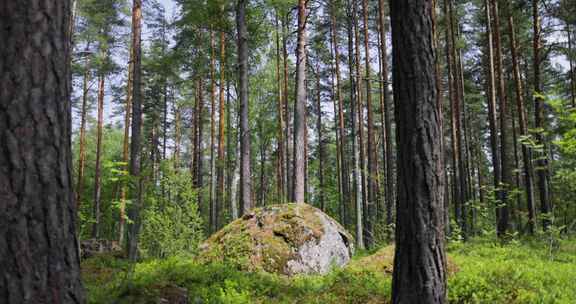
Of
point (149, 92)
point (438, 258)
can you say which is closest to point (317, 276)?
point (438, 258)

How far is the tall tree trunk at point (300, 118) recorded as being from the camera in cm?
1168

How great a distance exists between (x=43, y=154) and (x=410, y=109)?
11.0 feet

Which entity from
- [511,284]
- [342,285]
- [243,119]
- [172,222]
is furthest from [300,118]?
[511,284]

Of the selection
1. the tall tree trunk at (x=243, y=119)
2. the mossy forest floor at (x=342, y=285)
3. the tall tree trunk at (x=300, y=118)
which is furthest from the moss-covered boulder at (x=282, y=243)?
the tall tree trunk at (x=243, y=119)

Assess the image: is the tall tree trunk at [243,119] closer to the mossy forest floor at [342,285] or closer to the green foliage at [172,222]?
the green foliage at [172,222]

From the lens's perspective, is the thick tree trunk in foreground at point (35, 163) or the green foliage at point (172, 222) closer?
the thick tree trunk in foreground at point (35, 163)

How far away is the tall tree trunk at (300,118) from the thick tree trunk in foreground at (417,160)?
7607 millimetres

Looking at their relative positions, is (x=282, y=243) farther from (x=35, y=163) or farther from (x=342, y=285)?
(x=35, y=163)

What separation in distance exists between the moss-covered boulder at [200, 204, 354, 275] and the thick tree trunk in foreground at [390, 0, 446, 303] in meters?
4.35

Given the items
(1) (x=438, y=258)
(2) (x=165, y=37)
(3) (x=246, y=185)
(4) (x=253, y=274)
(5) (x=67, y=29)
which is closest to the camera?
(5) (x=67, y=29)

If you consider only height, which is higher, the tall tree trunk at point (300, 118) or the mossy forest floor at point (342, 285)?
the tall tree trunk at point (300, 118)

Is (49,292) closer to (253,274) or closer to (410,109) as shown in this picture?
(410,109)

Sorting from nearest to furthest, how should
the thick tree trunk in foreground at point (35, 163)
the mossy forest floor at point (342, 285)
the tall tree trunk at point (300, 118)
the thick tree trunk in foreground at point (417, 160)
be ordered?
the thick tree trunk in foreground at point (35, 163) → the thick tree trunk in foreground at point (417, 160) → the mossy forest floor at point (342, 285) → the tall tree trunk at point (300, 118)

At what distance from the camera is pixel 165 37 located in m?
26.9
